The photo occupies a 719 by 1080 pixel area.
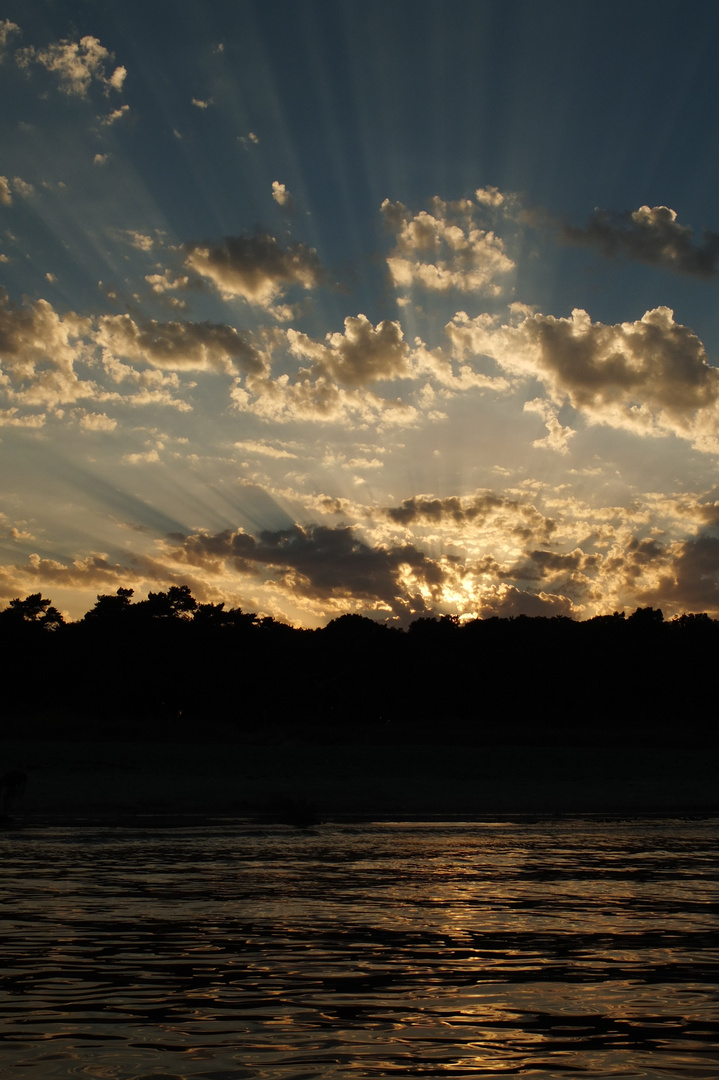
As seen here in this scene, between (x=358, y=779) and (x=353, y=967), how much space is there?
26.3 m

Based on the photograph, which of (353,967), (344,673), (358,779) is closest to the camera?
(353,967)

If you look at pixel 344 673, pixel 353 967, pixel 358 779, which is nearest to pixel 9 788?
pixel 358 779

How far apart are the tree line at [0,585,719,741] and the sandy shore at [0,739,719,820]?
24.5 metres

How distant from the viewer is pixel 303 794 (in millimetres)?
30219

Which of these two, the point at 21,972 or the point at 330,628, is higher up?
the point at 330,628

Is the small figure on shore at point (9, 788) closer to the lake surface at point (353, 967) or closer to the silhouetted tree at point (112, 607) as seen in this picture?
the lake surface at point (353, 967)

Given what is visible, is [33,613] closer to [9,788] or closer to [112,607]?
[112,607]

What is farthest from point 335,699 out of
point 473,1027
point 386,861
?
point 473,1027

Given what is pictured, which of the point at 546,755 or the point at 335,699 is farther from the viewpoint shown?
the point at 335,699

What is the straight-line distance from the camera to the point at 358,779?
34125 millimetres

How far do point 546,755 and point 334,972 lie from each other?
117ft

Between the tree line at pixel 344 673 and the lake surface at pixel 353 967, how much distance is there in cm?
5121

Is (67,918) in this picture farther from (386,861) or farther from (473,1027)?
(386,861)

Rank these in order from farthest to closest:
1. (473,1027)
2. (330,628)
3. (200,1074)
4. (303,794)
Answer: (330,628) → (303,794) → (473,1027) → (200,1074)
